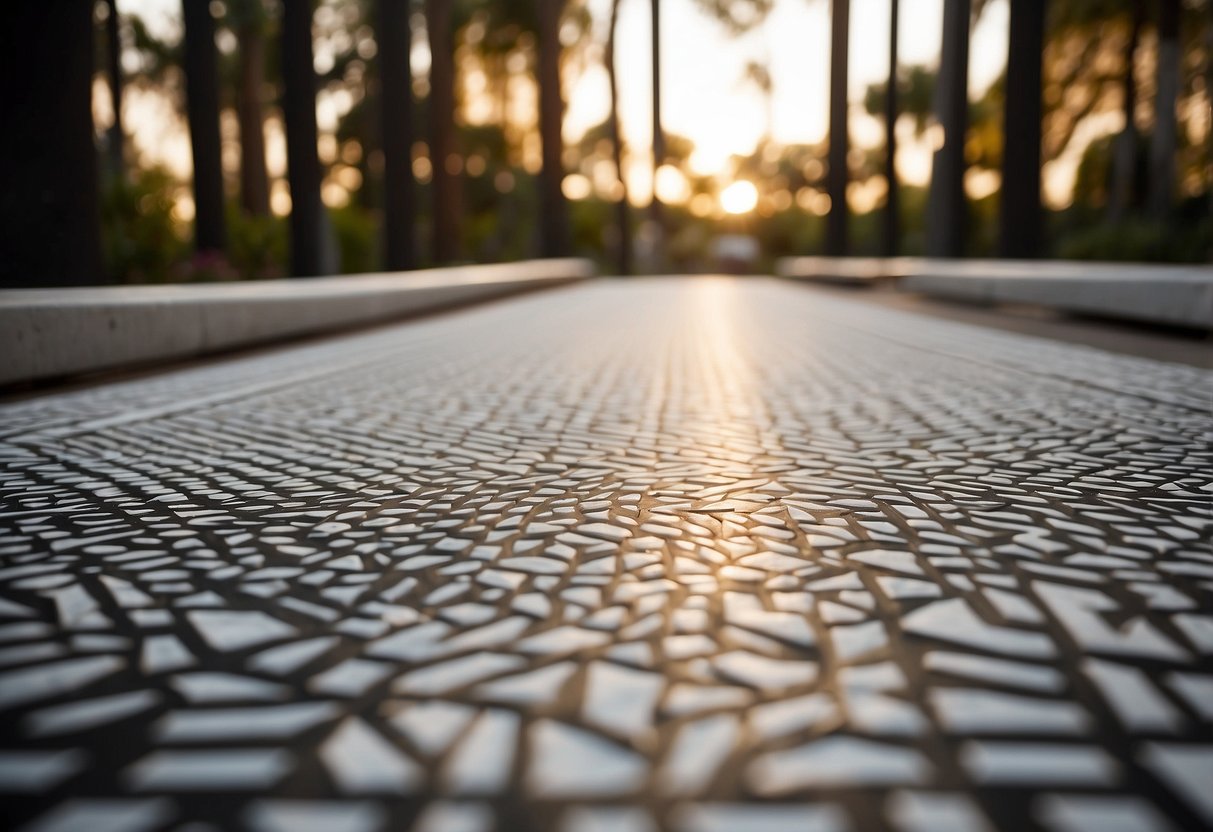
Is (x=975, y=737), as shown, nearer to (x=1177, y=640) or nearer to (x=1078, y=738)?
(x=1078, y=738)

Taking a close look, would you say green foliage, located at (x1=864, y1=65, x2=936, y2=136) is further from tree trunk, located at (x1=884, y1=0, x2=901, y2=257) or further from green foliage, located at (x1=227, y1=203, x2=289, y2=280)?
green foliage, located at (x1=227, y1=203, x2=289, y2=280)

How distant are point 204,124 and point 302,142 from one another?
3.85 m

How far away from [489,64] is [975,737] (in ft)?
130

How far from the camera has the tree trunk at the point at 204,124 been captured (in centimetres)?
1252

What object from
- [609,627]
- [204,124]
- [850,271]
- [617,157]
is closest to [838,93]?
[850,271]

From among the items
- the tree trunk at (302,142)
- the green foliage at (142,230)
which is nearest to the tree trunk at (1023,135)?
the tree trunk at (302,142)

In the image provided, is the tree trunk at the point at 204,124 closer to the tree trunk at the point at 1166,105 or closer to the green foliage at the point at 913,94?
the tree trunk at the point at 1166,105

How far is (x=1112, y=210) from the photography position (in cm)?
2723

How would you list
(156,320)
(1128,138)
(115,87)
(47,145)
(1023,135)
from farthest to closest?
(1128,138) < (115,87) < (1023,135) < (47,145) < (156,320)

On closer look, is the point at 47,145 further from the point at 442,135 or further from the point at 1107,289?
the point at 442,135

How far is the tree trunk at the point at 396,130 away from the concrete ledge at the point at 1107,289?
22.3 ft

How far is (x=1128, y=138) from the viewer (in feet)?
86.1

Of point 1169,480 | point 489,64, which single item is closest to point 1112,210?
point 489,64

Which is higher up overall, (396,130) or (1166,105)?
(1166,105)
